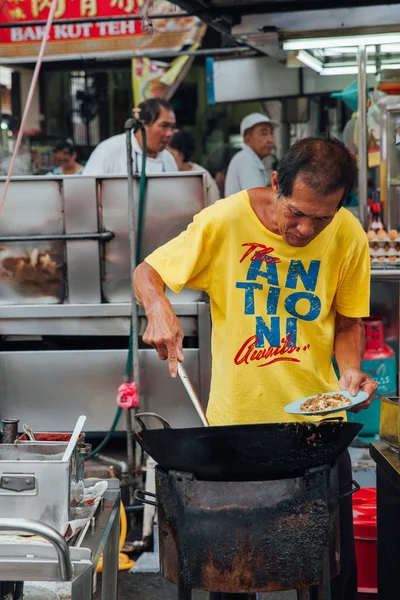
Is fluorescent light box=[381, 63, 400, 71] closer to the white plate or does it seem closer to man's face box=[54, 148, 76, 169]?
man's face box=[54, 148, 76, 169]

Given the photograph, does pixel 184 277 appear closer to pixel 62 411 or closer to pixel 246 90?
pixel 62 411

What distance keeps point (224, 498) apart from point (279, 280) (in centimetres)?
87

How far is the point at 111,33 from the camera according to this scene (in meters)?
8.09

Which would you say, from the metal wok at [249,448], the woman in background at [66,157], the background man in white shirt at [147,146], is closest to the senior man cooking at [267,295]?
the metal wok at [249,448]

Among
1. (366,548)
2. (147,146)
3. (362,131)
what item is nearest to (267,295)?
(366,548)

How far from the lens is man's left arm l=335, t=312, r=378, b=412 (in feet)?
10.2

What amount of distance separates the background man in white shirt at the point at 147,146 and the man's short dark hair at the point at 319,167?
3.90 m

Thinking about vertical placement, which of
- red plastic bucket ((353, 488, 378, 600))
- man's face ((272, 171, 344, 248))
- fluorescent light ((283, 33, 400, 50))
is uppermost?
fluorescent light ((283, 33, 400, 50))

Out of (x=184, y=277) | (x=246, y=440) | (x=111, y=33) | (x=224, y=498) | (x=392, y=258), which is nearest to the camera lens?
(x=224, y=498)

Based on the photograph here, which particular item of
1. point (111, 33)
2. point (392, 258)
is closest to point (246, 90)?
point (111, 33)

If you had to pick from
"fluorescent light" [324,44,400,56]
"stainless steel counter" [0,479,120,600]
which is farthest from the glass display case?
"stainless steel counter" [0,479,120,600]

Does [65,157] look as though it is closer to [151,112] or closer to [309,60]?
[151,112]

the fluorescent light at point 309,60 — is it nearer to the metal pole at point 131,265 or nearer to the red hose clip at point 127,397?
the metal pole at point 131,265

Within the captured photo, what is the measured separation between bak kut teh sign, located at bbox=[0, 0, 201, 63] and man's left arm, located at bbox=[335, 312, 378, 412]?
543 centimetres
